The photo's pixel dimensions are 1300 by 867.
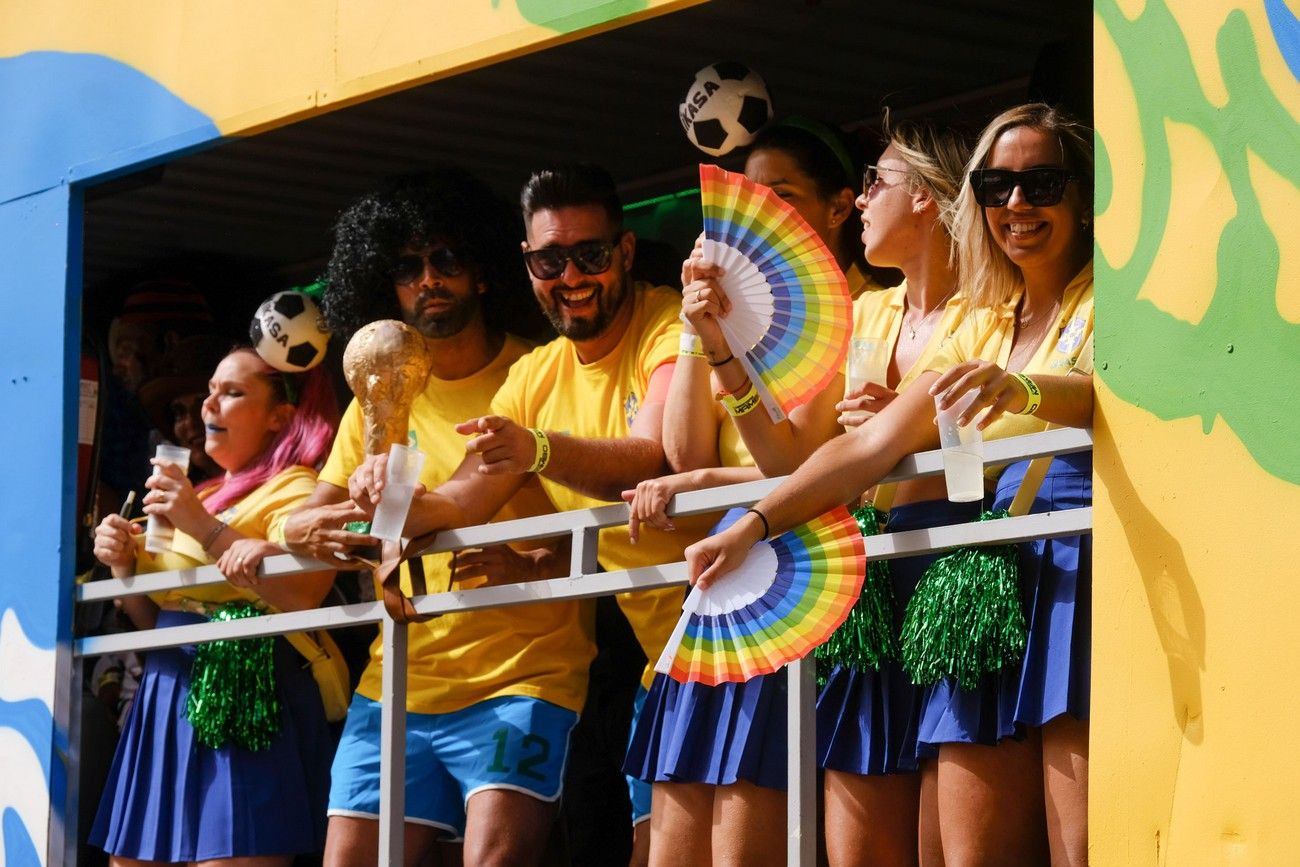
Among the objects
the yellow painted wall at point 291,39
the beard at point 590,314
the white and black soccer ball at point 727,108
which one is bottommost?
the beard at point 590,314

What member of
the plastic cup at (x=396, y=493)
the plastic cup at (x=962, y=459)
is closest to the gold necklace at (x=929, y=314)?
the plastic cup at (x=962, y=459)

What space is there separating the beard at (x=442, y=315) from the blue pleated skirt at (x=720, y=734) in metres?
1.42

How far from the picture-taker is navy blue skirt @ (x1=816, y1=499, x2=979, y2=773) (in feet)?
12.8

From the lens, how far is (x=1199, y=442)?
3318mm

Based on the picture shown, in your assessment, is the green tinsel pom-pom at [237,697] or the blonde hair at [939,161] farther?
the green tinsel pom-pom at [237,697]

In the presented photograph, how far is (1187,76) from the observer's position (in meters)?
3.45

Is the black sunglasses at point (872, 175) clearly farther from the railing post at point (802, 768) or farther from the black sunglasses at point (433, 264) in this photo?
the black sunglasses at point (433, 264)

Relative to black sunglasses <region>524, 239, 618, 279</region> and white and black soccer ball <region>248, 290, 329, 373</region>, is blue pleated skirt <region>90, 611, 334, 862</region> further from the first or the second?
black sunglasses <region>524, 239, 618, 279</region>

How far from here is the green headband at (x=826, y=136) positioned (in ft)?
15.2

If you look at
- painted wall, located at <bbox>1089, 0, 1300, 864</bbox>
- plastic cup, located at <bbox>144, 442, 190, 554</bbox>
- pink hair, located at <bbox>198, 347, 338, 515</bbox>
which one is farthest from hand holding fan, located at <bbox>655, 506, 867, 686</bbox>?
pink hair, located at <bbox>198, 347, 338, 515</bbox>

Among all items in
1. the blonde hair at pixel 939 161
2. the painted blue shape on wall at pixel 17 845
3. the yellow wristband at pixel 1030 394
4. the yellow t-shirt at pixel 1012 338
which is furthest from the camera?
the painted blue shape on wall at pixel 17 845

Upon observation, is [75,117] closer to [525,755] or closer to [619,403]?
[619,403]

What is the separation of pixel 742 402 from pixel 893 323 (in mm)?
499

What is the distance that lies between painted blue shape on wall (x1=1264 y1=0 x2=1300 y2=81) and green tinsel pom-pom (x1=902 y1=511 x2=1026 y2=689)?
100 centimetres
